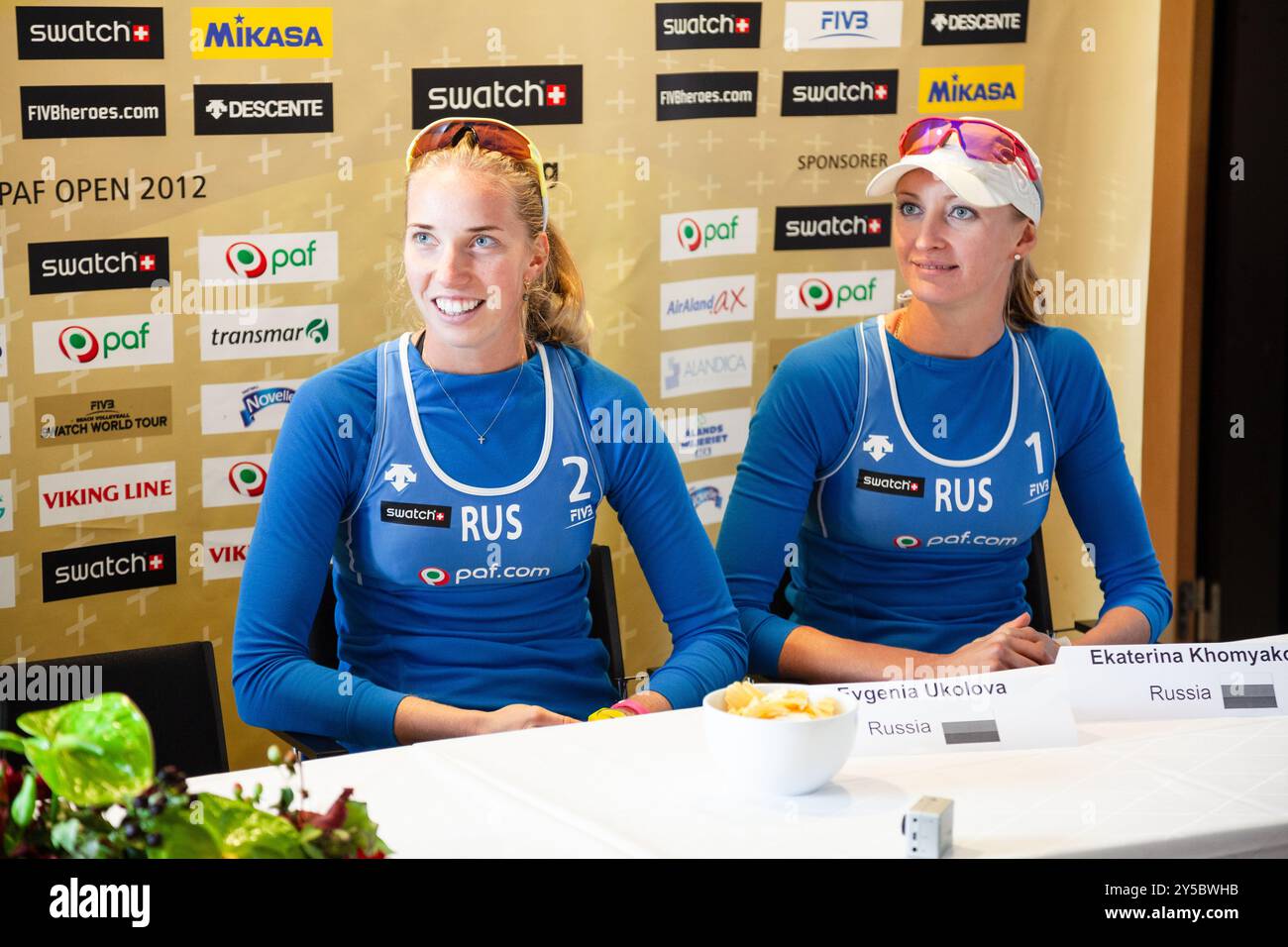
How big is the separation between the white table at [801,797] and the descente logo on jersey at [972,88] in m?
2.41

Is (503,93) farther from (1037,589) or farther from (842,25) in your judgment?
(1037,589)

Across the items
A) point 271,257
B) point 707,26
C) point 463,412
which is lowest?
point 463,412

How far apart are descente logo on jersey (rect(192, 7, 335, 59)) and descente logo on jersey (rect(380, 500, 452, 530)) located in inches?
53.8

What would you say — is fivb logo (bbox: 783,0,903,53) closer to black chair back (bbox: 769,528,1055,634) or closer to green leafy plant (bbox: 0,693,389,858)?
black chair back (bbox: 769,528,1055,634)

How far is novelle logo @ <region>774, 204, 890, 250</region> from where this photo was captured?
3688 millimetres

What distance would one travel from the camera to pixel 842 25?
365 centimetres

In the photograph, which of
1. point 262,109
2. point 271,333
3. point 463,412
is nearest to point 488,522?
point 463,412

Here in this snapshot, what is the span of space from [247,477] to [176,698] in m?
1.21

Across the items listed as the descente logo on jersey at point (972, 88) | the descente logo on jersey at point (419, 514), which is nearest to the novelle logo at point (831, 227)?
the descente logo on jersey at point (972, 88)

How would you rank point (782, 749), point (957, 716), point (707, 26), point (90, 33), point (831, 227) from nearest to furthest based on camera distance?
point (782, 749)
point (957, 716)
point (90, 33)
point (707, 26)
point (831, 227)

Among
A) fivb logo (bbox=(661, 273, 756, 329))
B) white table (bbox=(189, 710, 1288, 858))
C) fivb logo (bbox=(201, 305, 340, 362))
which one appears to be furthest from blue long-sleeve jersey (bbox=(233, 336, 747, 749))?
fivb logo (bbox=(661, 273, 756, 329))
